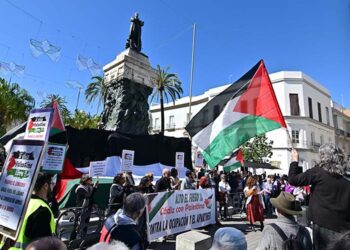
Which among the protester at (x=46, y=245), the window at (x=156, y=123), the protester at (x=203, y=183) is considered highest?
the window at (x=156, y=123)

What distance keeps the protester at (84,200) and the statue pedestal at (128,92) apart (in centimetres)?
570

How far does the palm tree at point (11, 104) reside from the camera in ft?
79.1

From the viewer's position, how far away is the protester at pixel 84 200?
6137 mm

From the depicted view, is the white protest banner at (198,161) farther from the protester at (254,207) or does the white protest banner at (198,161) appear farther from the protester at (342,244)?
the protester at (342,244)

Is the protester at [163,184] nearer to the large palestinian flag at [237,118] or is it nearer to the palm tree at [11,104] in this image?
the large palestinian flag at [237,118]

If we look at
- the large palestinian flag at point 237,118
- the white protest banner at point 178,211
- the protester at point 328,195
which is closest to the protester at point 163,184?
the white protest banner at point 178,211

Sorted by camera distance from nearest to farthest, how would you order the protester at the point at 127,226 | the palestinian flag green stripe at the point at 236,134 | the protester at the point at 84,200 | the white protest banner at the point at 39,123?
the protester at the point at 127,226
the white protest banner at the point at 39,123
the palestinian flag green stripe at the point at 236,134
the protester at the point at 84,200

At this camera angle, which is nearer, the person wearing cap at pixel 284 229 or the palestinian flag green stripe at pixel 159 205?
the person wearing cap at pixel 284 229

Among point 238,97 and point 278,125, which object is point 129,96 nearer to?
point 238,97

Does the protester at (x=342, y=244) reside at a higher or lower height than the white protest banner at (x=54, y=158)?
lower

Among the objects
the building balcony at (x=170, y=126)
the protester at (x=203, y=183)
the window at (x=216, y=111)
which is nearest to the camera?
the window at (x=216, y=111)

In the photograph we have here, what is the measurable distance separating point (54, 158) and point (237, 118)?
4.24 metres

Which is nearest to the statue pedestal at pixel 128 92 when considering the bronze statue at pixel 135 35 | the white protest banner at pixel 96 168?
the bronze statue at pixel 135 35

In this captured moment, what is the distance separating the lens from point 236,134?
532cm
